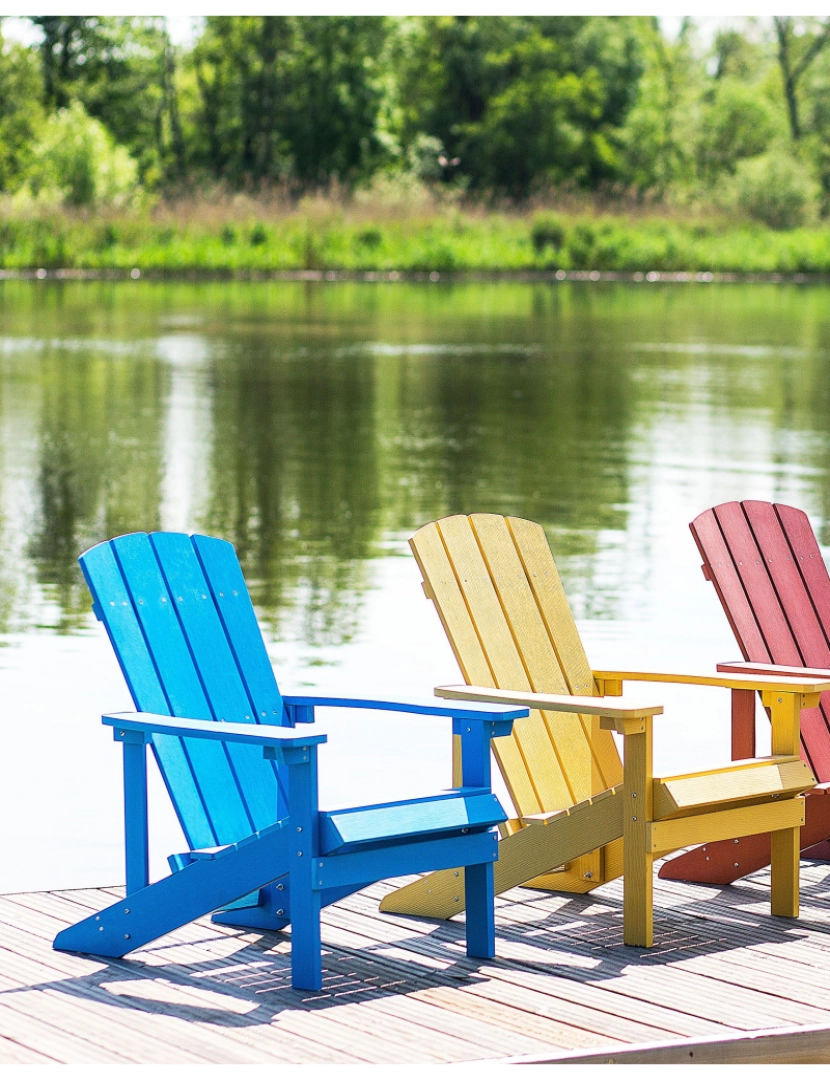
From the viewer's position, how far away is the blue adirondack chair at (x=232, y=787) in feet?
12.9

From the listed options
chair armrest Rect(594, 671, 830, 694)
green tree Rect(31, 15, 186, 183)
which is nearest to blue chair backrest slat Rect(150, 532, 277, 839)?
chair armrest Rect(594, 671, 830, 694)

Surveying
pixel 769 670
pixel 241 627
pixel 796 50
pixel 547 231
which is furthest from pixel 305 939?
pixel 796 50

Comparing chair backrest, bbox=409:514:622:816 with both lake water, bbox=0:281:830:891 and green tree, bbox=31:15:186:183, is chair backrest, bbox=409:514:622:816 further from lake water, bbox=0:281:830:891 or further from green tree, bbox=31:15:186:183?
green tree, bbox=31:15:186:183

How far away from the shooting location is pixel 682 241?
147ft

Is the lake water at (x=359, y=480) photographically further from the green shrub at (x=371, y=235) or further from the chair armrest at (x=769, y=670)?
the green shrub at (x=371, y=235)

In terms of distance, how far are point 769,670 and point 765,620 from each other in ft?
1.04

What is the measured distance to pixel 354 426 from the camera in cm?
1762

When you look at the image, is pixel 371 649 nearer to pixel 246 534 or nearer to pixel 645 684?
pixel 645 684

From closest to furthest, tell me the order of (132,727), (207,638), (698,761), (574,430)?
(132,727) < (207,638) < (698,761) < (574,430)

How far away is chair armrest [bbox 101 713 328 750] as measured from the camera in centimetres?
387

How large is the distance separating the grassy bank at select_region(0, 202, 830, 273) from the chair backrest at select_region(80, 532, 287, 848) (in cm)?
3766

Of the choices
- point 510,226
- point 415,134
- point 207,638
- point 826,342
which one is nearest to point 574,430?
point 826,342

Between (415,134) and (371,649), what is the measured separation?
48792 mm

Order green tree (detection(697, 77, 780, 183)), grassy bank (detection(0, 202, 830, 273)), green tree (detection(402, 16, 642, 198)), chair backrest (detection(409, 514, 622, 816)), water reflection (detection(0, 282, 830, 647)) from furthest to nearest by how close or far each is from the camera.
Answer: green tree (detection(697, 77, 780, 183)) → green tree (detection(402, 16, 642, 198)) → grassy bank (detection(0, 202, 830, 273)) → water reflection (detection(0, 282, 830, 647)) → chair backrest (detection(409, 514, 622, 816))
